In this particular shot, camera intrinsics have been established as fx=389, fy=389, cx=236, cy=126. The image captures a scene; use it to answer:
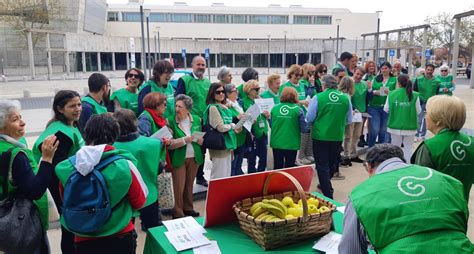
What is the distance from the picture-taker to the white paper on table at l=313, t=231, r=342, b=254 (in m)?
2.23

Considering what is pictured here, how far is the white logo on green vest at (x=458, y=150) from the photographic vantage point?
2818 mm

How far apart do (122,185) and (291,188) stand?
1148 millimetres

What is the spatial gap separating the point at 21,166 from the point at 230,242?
55.2 inches

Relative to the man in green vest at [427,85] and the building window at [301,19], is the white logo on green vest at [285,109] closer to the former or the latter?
the man in green vest at [427,85]

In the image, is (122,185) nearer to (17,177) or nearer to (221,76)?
(17,177)

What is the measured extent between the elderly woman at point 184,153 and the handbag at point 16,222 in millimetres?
1938

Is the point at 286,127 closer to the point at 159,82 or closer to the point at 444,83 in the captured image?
the point at 159,82

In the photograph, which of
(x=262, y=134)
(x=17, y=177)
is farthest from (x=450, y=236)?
(x=262, y=134)

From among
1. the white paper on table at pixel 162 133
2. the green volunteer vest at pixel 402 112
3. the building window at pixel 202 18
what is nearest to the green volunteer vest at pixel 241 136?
the white paper on table at pixel 162 133

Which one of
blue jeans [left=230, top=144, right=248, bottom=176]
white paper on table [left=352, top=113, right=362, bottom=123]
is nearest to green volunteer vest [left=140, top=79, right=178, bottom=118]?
blue jeans [left=230, top=144, right=248, bottom=176]

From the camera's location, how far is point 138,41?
5059 centimetres

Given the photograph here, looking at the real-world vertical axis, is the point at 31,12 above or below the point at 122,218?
above

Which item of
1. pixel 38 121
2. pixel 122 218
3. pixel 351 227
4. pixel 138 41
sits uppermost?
pixel 138 41

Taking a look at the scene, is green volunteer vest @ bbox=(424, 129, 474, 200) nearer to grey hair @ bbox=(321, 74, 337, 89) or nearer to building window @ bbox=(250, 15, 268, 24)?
grey hair @ bbox=(321, 74, 337, 89)
